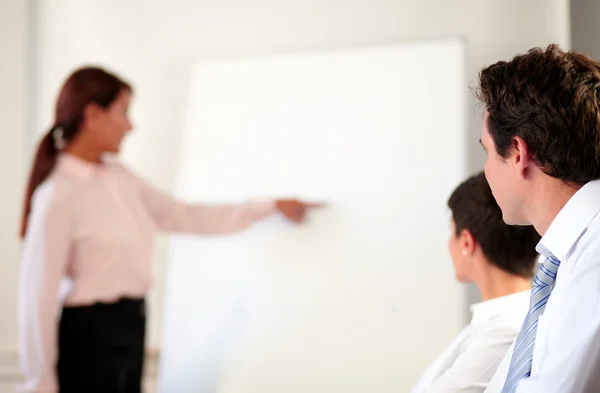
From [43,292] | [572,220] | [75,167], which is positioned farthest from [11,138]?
[572,220]

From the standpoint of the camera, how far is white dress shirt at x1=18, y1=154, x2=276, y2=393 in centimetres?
248

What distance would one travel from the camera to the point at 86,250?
257 cm

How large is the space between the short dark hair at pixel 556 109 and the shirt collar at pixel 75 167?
5.84 feet

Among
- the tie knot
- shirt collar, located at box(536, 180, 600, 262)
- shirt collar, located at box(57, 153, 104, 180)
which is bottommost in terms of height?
shirt collar, located at box(57, 153, 104, 180)

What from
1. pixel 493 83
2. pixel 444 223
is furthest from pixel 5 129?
pixel 493 83

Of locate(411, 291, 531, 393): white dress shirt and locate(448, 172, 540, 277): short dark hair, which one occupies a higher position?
locate(448, 172, 540, 277): short dark hair

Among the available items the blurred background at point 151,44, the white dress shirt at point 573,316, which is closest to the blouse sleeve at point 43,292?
the blurred background at point 151,44

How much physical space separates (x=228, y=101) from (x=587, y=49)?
1.34 meters

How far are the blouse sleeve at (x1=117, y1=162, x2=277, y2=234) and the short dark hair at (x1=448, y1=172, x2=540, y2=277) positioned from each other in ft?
3.96

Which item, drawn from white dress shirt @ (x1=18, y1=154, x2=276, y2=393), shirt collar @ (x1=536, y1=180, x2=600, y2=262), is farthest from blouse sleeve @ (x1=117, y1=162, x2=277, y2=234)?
shirt collar @ (x1=536, y1=180, x2=600, y2=262)

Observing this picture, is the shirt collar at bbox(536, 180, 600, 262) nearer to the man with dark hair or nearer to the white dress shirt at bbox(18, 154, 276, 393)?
the man with dark hair

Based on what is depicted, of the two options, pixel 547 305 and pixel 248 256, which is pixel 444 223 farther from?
pixel 547 305

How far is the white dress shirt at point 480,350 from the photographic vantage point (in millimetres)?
1478

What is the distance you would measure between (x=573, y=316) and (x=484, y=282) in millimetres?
664
